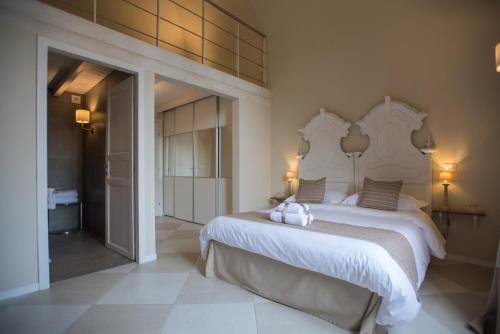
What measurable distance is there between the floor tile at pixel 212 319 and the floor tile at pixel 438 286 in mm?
1641

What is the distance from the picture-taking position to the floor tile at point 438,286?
237cm

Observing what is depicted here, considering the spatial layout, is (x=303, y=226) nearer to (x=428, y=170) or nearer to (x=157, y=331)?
(x=157, y=331)

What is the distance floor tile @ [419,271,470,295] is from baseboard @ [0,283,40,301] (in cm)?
351

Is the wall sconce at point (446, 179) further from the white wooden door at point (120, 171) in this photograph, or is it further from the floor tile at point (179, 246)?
the white wooden door at point (120, 171)

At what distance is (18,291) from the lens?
7.36 ft

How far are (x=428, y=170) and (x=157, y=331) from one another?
3456 millimetres

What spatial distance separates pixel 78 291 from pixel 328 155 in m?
3.64

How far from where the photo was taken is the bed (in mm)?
1629

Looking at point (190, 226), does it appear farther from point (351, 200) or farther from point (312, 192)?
point (351, 200)

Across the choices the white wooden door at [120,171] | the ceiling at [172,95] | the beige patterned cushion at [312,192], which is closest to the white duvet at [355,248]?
the beige patterned cushion at [312,192]

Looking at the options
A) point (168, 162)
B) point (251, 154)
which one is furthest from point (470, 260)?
→ point (168, 162)

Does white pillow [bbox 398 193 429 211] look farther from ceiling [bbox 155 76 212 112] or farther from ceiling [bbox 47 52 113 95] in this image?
ceiling [bbox 47 52 113 95]

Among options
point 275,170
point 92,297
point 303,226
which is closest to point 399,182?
point 303,226

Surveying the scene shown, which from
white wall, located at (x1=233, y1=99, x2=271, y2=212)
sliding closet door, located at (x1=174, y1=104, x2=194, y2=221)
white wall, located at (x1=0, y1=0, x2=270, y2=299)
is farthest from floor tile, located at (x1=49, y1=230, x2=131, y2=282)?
white wall, located at (x1=233, y1=99, x2=271, y2=212)
